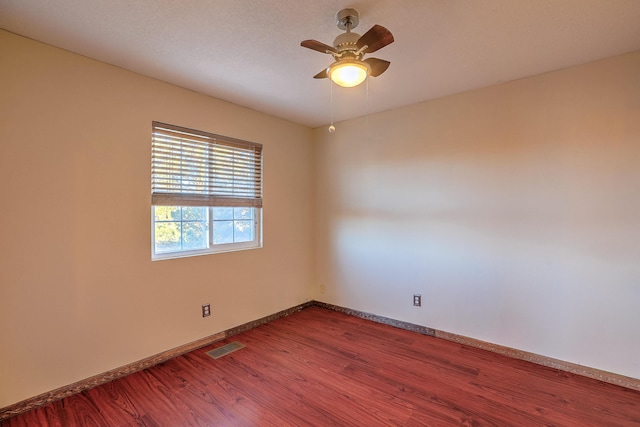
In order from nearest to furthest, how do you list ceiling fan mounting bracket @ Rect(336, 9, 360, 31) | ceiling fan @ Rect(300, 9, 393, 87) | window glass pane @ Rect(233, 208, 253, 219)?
ceiling fan @ Rect(300, 9, 393, 87), ceiling fan mounting bracket @ Rect(336, 9, 360, 31), window glass pane @ Rect(233, 208, 253, 219)

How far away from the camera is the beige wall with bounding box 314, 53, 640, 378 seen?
2.16m

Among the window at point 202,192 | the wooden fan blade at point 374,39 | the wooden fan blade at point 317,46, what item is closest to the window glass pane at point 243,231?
the window at point 202,192

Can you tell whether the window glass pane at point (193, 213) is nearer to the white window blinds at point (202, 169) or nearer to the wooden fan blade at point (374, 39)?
the white window blinds at point (202, 169)

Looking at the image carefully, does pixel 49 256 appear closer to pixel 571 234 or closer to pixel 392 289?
pixel 392 289

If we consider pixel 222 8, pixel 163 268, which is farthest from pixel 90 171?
pixel 222 8

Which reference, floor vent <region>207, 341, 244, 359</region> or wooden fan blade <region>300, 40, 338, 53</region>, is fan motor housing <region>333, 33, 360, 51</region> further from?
floor vent <region>207, 341, 244, 359</region>

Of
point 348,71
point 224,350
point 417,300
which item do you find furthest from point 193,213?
point 417,300

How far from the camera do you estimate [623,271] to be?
2137 mm

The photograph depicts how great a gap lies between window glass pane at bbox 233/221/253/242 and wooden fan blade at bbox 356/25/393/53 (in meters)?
2.24

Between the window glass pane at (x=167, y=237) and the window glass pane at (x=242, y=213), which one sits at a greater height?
the window glass pane at (x=242, y=213)

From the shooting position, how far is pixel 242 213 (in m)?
3.23

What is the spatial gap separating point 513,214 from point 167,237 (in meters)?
3.13

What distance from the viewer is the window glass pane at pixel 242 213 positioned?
3.16m

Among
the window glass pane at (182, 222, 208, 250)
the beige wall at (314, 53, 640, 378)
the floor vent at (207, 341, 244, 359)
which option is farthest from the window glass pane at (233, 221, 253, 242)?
the beige wall at (314, 53, 640, 378)
